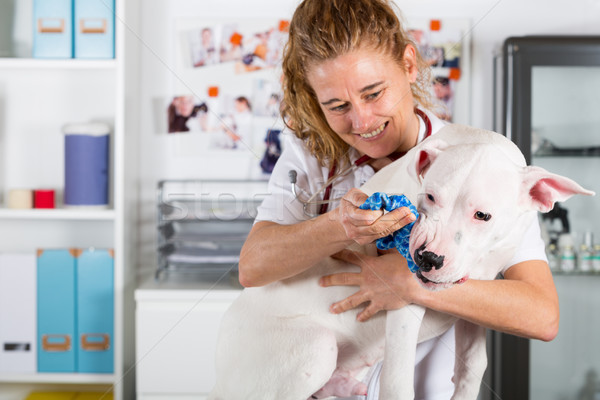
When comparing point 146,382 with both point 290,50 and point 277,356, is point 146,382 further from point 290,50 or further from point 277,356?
point 290,50

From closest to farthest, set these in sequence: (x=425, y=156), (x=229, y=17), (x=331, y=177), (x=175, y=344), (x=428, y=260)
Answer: (x=428, y=260), (x=425, y=156), (x=331, y=177), (x=175, y=344), (x=229, y=17)

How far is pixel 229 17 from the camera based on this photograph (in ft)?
7.65

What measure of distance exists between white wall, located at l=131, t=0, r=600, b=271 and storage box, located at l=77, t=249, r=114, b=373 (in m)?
0.29

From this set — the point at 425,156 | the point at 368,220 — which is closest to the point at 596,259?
the point at 425,156

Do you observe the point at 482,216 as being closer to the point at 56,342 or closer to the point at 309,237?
the point at 309,237

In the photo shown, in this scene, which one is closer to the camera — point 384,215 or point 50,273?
point 384,215

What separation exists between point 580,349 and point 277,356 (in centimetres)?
187

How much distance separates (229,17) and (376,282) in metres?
1.78

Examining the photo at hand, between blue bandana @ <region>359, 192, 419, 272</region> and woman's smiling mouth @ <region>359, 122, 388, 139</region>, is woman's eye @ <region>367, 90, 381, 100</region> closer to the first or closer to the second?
woman's smiling mouth @ <region>359, 122, 388, 139</region>

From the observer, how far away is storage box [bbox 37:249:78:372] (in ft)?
6.75

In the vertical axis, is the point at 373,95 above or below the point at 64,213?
above

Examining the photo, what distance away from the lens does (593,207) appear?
2.26 m

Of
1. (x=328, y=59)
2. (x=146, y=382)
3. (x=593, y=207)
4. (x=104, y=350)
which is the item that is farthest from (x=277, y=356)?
(x=593, y=207)

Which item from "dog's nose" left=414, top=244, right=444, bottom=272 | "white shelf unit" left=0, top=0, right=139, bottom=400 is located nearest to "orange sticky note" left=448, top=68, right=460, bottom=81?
"white shelf unit" left=0, top=0, right=139, bottom=400
